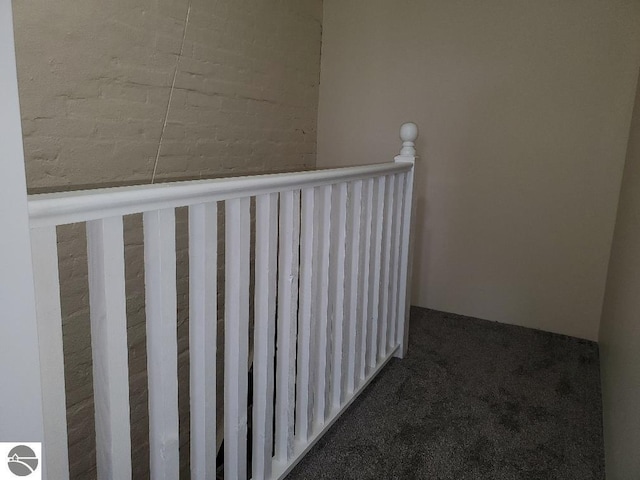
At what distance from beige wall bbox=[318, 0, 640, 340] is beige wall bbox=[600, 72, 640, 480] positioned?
204mm

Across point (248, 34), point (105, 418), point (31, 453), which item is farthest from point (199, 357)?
point (248, 34)

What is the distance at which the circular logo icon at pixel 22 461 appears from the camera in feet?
2.30

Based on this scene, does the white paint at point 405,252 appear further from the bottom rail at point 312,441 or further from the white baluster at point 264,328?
the white baluster at point 264,328

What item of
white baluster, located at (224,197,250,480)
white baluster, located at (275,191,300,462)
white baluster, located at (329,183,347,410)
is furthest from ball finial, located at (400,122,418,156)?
white baluster, located at (224,197,250,480)

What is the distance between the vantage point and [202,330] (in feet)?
3.58

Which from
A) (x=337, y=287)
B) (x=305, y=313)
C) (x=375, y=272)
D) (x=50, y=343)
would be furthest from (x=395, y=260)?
(x=50, y=343)

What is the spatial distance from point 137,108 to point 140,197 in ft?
4.88

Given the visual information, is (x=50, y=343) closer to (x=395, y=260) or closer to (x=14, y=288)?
(x=14, y=288)

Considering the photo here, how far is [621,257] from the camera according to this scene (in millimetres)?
2197

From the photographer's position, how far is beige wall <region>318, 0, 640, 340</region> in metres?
2.62

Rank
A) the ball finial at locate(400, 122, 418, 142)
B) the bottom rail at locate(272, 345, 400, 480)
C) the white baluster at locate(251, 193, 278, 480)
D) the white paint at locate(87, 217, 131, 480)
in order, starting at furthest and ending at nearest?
the ball finial at locate(400, 122, 418, 142)
the bottom rail at locate(272, 345, 400, 480)
the white baluster at locate(251, 193, 278, 480)
the white paint at locate(87, 217, 131, 480)

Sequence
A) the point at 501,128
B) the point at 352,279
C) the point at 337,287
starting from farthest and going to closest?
the point at 501,128 → the point at 352,279 → the point at 337,287

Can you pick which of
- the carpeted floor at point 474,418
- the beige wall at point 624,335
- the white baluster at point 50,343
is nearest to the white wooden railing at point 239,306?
the white baluster at point 50,343

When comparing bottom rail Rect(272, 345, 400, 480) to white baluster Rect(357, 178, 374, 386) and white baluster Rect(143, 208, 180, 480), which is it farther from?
white baluster Rect(143, 208, 180, 480)
